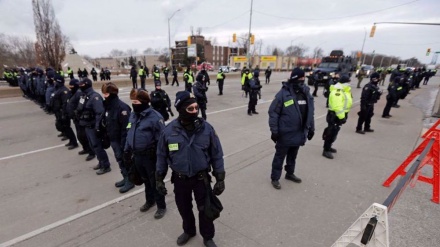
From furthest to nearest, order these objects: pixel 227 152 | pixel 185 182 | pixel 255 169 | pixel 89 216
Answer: pixel 227 152, pixel 255 169, pixel 89 216, pixel 185 182

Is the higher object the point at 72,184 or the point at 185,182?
the point at 185,182

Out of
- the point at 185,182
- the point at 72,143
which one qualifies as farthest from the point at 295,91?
the point at 72,143

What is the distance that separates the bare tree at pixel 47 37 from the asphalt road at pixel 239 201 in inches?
1011

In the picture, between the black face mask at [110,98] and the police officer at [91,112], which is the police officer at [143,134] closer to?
the black face mask at [110,98]

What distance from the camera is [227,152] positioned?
19.0 feet

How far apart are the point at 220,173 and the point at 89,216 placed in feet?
7.51

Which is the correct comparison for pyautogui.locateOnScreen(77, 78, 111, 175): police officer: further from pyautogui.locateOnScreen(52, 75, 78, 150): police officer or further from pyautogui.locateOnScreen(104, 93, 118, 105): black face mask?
pyautogui.locateOnScreen(52, 75, 78, 150): police officer

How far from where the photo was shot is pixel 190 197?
8.88ft

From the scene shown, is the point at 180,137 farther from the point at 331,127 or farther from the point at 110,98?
the point at 331,127

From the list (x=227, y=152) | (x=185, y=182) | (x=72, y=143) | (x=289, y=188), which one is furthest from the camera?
(x=72, y=143)

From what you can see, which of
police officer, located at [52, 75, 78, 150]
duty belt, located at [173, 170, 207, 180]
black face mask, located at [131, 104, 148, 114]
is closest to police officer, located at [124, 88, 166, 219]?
black face mask, located at [131, 104, 148, 114]

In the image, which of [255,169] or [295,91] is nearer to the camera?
[295,91]

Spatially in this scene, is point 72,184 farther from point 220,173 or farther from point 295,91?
point 295,91

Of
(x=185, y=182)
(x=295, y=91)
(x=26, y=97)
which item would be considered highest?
(x=295, y=91)
